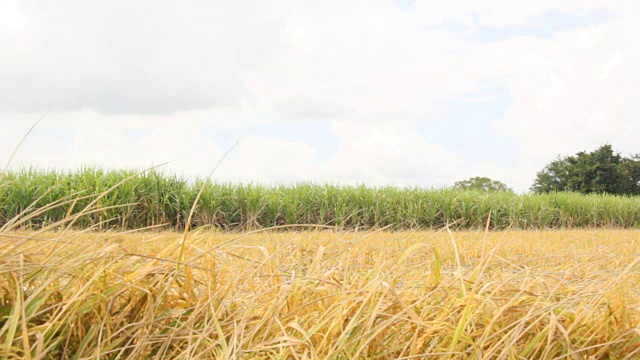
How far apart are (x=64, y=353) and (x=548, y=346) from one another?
150 cm

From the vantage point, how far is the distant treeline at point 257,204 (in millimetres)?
10078

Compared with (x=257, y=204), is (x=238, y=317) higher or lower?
A: lower

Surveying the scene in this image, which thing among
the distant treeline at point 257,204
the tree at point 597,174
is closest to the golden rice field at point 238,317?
the distant treeline at point 257,204

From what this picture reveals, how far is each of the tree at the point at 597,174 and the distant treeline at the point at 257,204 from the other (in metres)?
11.7

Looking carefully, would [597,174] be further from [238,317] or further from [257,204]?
[238,317]

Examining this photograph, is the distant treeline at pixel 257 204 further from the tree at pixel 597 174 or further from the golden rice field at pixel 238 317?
the tree at pixel 597 174

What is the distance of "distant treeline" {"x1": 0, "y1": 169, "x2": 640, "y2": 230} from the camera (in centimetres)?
1008

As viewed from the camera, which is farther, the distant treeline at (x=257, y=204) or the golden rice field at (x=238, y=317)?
the distant treeline at (x=257, y=204)

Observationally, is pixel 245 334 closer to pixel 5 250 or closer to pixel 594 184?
pixel 5 250

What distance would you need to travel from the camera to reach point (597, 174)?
2567 cm

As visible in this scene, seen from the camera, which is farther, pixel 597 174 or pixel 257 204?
pixel 597 174

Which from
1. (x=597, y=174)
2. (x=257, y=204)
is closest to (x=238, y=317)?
(x=257, y=204)

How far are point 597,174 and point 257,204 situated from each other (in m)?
20.1

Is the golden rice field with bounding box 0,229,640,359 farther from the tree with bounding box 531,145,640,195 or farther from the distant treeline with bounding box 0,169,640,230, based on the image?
the tree with bounding box 531,145,640,195
